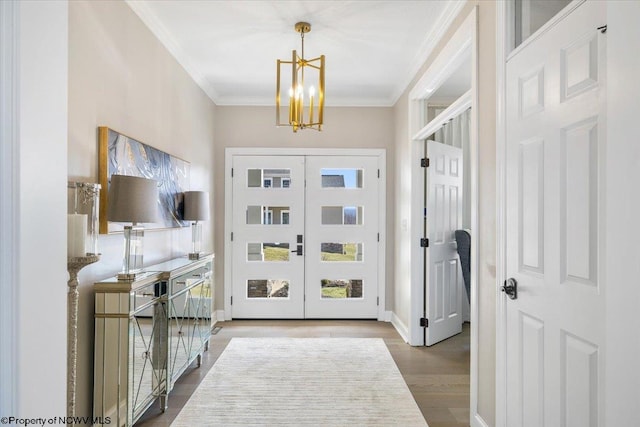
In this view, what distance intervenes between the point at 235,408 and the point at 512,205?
6.80 ft

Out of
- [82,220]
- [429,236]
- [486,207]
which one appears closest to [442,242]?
[429,236]

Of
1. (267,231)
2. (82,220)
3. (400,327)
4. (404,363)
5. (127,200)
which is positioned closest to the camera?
(82,220)

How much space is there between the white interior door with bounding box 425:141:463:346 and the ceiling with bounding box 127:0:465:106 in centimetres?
94

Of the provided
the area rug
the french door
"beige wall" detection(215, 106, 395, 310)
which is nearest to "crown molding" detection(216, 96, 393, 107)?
"beige wall" detection(215, 106, 395, 310)

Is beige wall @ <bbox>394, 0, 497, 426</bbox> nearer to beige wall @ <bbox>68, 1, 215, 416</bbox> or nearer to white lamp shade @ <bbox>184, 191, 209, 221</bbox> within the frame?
beige wall @ <bbox>68, 1, 215, 416</bbox>

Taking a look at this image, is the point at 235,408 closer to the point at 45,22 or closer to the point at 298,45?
the point at 45,22

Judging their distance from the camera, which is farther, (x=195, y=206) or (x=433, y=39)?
(x=195, y=206)

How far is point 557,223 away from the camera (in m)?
1.53

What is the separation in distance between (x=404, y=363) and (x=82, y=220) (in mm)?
2728

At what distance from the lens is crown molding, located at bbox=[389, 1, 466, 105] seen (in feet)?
8.70

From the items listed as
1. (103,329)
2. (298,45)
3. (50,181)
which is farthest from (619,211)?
(298,45)

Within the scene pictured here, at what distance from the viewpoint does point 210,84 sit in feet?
14.1

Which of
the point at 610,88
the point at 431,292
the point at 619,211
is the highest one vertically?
the point at 610,88

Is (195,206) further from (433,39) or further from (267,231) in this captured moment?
(433,39)
